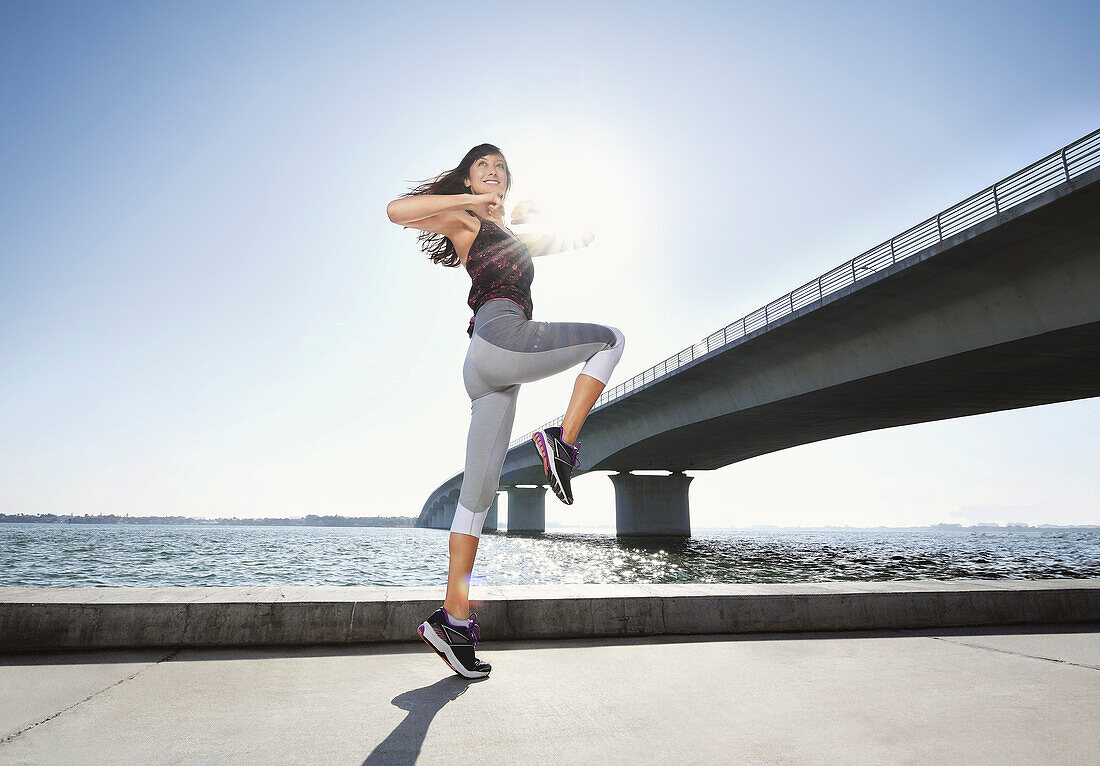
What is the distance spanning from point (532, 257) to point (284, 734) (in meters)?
2.68

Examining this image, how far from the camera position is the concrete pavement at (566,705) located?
193cm

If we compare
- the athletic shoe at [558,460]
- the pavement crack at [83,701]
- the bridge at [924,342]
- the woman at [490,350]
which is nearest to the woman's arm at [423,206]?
the woman at [490,350]

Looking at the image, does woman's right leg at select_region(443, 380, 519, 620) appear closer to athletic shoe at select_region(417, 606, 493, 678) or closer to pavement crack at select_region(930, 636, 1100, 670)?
athletic shoe at select_region(417, 606, 493, 678)

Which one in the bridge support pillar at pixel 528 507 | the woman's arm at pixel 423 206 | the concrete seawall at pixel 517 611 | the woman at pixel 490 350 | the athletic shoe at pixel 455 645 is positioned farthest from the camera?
the bridge support pillar at pixel 528 507

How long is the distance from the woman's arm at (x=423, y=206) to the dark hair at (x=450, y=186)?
0.29 meters

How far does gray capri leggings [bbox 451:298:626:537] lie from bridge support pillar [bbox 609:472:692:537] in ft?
146

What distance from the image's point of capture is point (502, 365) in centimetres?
329

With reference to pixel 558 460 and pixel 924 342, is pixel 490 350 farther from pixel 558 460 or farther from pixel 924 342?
pixel 924 342

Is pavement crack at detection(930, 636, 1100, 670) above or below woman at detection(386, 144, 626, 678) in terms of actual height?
below

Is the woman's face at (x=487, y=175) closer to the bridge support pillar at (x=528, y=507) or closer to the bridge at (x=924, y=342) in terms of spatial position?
the bridge at (x=924, y=342)

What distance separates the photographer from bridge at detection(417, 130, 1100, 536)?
48.0 ft

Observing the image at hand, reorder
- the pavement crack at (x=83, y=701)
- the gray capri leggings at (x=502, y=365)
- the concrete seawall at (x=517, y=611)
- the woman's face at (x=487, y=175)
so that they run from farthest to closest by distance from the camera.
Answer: the woman's face at (x=487, y=175) → the concrete seawall at (x=517, y=611) → the gray capri leggings at (x=502, y=365) → the pavement crack at (x=83, y=701)

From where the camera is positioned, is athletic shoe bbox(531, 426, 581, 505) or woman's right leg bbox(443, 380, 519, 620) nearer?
athletic shoe bbox(531, 426, 581, 505)

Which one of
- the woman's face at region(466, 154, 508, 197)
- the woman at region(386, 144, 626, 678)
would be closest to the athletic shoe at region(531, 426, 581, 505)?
the woman at region(386, 144, 626, 678)
